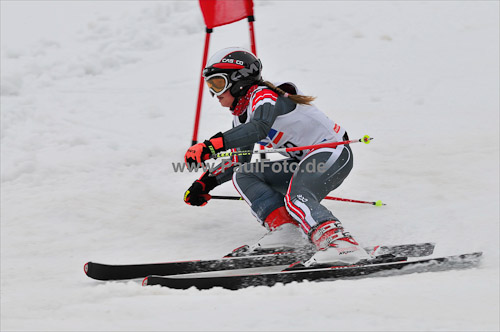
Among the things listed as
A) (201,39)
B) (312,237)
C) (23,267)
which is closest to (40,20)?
(201,39)

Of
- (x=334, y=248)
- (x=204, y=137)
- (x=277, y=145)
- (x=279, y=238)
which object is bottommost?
(x=204, y=137)

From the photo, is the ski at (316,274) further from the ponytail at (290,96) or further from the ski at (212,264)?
the ponytail at (290,96)

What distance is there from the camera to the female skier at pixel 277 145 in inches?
178

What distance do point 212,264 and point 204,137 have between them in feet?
13.2

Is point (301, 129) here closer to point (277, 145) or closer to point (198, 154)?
point (277, 145)

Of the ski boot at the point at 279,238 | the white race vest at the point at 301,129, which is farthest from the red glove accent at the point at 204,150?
the ski boot at the point at 279,238

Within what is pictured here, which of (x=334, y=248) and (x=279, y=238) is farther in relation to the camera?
(x=279, y=238)

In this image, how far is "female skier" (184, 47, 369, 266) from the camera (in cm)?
452

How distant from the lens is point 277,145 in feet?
16.5

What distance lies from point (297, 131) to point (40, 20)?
390 inches

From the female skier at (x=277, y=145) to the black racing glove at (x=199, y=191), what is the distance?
0.29 m

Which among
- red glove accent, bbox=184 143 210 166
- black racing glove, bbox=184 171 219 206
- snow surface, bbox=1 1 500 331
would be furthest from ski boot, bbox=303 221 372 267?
black racing glove, bbox=184 171 219 206

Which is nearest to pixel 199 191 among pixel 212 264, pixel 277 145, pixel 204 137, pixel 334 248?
pixel 277 145

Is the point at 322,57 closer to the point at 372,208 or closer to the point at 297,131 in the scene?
the point at 372,208
